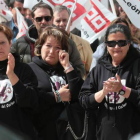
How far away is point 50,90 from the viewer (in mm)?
4453

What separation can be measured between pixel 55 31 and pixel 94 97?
0.94 metres

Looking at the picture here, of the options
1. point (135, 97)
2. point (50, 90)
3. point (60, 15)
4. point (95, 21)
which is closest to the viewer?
point (135, 97)

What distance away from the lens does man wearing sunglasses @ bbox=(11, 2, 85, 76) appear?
200 inches

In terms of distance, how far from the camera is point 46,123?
4.38m

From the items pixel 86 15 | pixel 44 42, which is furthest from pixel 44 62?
pixel 86 15

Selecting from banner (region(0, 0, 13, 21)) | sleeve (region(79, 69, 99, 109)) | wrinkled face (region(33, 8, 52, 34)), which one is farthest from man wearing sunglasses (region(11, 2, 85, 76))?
banner (region(0, 0, 13, 21))

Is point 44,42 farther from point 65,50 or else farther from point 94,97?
point 94,97

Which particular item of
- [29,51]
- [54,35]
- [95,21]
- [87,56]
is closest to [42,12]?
[29,51]

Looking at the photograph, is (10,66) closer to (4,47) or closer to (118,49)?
(4,47)

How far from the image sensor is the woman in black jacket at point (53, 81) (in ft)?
14.3

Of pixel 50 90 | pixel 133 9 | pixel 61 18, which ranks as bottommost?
pixel 50 90

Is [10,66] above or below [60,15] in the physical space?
below

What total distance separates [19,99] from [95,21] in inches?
124

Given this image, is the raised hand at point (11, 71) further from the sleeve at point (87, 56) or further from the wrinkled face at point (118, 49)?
the sleeve at point (87, 56)
